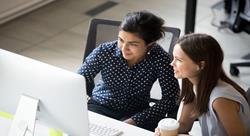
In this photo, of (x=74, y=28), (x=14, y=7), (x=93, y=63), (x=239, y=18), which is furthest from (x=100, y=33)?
(x=14, y=7)

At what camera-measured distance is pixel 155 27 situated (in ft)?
7.31

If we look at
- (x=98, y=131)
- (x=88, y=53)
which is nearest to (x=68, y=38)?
(x=88, y=53)

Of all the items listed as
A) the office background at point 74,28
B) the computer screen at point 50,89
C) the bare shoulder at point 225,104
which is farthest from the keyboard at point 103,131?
the office background at point 74,28

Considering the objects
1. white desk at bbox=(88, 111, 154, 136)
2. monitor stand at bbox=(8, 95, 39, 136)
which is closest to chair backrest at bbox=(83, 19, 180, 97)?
white desk at bbox=(88, 111, 154, 136)

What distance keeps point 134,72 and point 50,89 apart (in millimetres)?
759

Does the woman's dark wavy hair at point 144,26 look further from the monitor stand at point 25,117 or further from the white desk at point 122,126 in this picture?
the monitor stand at point 25,117

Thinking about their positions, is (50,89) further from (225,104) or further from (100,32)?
(100,32)

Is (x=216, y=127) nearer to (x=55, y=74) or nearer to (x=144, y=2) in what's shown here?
(x=55, y=74)

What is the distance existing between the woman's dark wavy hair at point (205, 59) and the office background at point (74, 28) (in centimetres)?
162

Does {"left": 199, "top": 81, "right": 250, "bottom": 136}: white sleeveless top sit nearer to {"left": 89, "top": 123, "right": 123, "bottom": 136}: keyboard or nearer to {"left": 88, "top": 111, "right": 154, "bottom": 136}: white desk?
{"left": 88, "top": 111, "right": 154, "bottom": 136}: white desk

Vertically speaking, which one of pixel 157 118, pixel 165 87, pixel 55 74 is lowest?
pixel 157 118

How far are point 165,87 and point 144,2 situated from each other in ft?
8.69

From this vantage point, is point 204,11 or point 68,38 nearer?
point 68,38

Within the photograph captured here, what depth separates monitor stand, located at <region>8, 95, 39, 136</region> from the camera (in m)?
1.67
